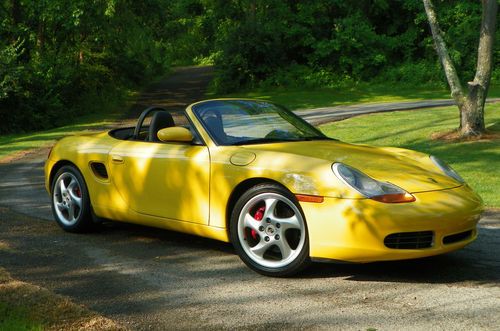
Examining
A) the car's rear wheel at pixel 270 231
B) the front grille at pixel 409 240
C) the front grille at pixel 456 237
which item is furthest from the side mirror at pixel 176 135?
the front grille at pixel 456 237

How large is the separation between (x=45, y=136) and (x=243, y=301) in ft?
66.9

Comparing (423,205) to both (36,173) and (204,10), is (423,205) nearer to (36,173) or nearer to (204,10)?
(36,173)

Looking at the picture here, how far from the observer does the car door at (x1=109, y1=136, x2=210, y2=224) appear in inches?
226

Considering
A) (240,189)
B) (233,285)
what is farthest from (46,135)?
(233,285)

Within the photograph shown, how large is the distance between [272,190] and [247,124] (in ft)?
3.42

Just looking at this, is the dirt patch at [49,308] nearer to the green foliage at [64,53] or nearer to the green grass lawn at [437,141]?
the green grass lawn at [437,141]

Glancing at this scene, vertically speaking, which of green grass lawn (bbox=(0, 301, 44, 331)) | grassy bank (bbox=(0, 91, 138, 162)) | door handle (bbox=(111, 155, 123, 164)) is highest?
door handle (bbox=(111, 155, 123, 164))

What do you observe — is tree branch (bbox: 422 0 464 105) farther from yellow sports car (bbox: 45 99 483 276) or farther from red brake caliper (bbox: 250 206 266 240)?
red brake caliper (bbox: 250 206 266 240)

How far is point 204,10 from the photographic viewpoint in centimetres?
5147

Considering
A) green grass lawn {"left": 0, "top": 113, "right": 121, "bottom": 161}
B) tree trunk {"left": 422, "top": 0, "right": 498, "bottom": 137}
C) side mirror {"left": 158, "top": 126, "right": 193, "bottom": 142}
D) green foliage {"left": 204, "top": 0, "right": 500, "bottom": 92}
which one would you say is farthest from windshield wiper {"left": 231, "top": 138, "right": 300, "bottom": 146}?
green foliage {"left": 204, "top": 0, "right": 500, "bottom": 92}

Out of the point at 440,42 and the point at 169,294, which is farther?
the point at 440,42

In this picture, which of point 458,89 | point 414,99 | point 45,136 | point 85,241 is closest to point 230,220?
point 85,241

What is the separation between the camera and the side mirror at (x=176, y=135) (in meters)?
5.85

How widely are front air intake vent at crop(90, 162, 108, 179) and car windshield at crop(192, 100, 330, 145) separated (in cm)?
115
